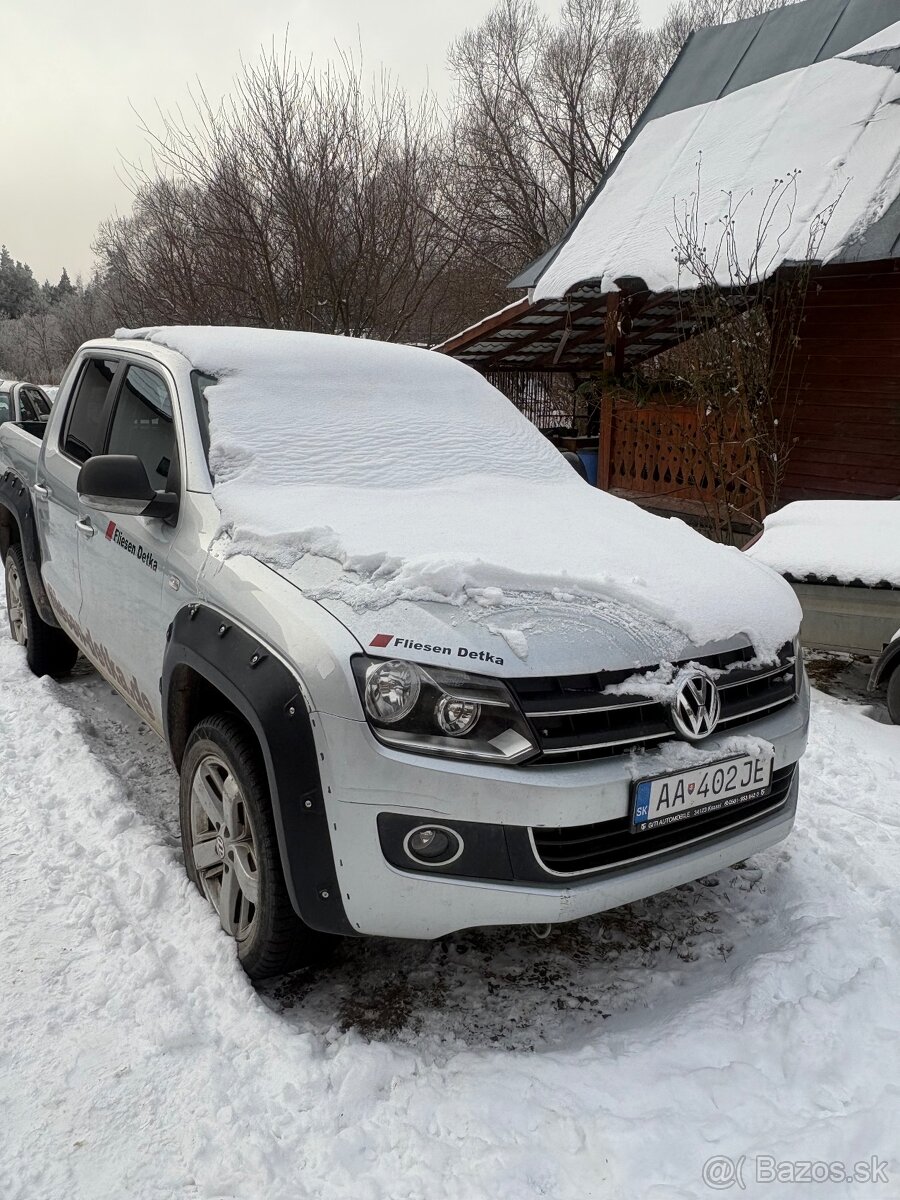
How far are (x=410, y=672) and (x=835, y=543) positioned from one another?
149 inches

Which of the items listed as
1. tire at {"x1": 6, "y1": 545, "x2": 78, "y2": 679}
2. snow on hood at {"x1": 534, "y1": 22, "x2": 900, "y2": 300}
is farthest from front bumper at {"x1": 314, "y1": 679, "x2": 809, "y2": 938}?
snow on hood at {"x1": 534, "y1": 22, "x2": 900, "y2": 300}

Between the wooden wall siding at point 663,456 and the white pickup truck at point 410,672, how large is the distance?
6.36 m

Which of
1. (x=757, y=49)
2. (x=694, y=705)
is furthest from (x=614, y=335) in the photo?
(x=694, y=705)

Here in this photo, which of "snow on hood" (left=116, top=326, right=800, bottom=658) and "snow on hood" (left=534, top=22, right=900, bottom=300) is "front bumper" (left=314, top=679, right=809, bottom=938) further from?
"snow on hood" (left=534, top=22, right=900, bottom=300)

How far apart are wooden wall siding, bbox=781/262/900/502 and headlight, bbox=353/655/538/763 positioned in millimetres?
8350

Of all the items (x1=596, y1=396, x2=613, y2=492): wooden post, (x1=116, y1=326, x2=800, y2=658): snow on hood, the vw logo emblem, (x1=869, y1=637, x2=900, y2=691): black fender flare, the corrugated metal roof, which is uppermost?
the corrugated metal roof

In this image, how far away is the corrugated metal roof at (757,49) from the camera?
9.90 m

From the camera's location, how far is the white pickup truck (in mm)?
2020

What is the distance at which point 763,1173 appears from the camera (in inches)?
71.6

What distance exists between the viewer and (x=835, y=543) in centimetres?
498

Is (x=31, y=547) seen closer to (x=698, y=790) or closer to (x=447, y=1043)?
(x=447, y=1043)

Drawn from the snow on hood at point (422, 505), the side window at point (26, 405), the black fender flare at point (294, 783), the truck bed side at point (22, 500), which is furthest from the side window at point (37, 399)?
the black fender flare at point (294, 783)

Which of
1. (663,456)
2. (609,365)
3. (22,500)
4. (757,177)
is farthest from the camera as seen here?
(609,365)

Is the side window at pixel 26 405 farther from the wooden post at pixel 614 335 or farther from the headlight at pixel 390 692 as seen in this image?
the headlight at pixel 390 692
